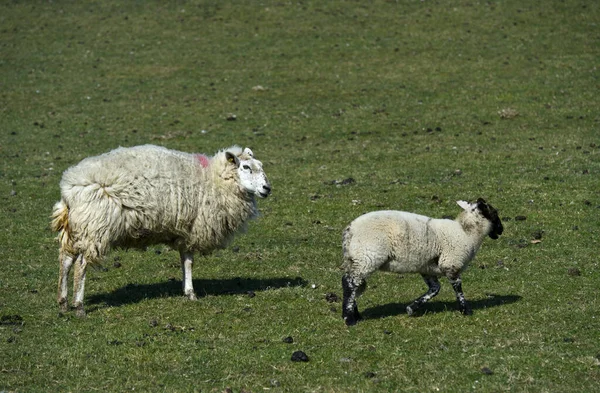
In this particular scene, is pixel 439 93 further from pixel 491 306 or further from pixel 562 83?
pixel 491 306

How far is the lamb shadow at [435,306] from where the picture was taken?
1242cm

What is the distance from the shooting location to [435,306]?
12820 millimetres

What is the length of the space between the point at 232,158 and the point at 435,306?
4.26 metres

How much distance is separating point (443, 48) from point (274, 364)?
93.5 feet

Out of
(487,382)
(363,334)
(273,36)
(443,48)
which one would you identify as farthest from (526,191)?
(273,36)

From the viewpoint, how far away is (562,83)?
104 ft

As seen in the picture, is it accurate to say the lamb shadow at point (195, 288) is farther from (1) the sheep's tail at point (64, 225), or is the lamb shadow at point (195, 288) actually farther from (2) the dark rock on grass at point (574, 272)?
(2) the dark rock on grass at point (574, 272)

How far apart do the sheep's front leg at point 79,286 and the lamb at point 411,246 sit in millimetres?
3949

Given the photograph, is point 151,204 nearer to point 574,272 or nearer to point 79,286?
point 79,286

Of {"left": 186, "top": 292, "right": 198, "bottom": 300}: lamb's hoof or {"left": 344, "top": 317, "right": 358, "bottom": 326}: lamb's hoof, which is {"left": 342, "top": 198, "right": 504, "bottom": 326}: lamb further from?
{"left": 186, "top": 292, "right": 198, "bottom": 300}: lamb's hoof

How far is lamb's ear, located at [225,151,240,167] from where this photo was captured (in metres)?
14.1

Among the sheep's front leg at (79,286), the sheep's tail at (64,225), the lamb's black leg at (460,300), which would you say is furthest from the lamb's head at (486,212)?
the sheep's tail at (64,225)

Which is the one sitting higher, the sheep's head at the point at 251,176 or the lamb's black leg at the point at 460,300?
the sheep's head at the point at 251,176

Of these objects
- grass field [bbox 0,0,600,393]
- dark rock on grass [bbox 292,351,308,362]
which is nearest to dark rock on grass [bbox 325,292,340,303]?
grass field [bbox 0,0,600,393]
